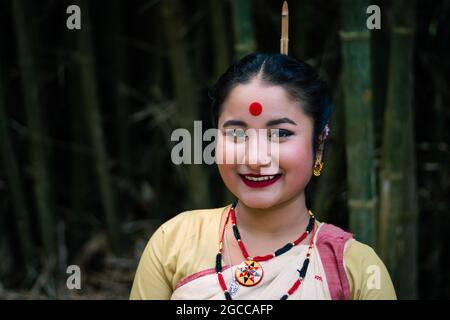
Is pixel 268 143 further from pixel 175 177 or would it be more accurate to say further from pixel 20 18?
pixel 175 177

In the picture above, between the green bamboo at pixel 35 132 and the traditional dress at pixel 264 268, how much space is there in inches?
48.3

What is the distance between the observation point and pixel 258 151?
126 centimetres

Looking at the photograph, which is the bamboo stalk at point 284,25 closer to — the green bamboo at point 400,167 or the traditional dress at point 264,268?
the traditional dress at point 264,268

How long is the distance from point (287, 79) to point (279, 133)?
0.32 feet

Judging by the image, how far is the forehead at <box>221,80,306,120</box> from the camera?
1.27 metres

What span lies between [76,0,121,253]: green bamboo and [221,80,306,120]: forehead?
4.18 feet

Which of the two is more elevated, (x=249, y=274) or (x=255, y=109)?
(x=255, y=109)

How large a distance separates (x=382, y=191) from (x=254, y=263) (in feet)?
2.59

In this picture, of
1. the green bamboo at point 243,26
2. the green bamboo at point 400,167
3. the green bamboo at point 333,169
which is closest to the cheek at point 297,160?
the green bamboo at point 243,26

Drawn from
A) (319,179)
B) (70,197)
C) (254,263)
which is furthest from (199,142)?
(70,197)

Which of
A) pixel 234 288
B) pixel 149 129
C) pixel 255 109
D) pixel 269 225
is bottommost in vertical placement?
pixel 234 288

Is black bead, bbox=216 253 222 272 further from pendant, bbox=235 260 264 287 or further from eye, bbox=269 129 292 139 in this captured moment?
eye, bbox=269 129 292 139

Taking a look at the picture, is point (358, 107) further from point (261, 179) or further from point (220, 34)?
point (220, 34)

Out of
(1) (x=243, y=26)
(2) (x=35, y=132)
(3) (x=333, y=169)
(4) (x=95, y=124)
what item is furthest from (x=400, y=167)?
(2) (x=35, y=132)
